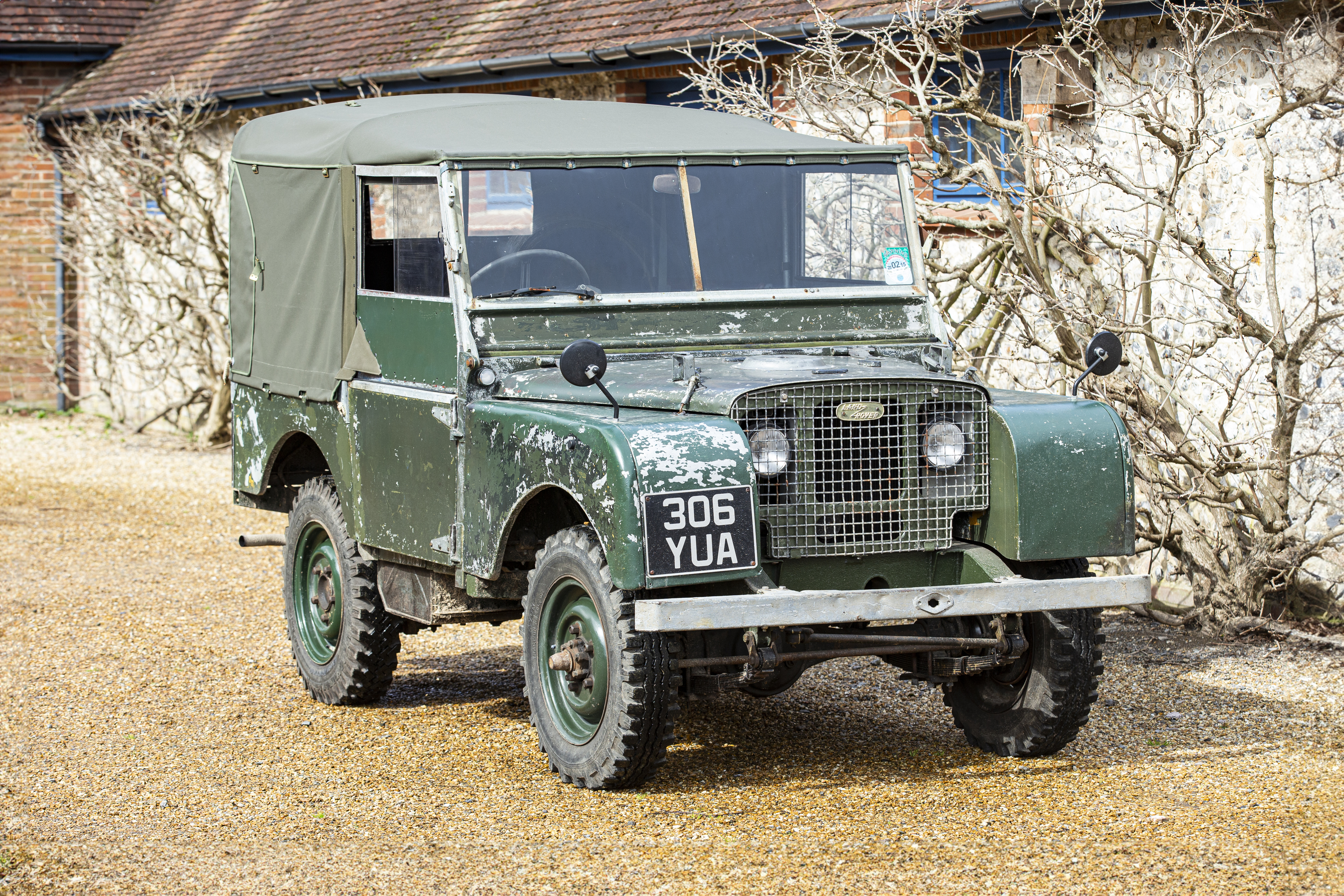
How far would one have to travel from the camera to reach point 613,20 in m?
12.3

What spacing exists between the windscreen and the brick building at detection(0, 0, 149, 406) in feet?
44.0

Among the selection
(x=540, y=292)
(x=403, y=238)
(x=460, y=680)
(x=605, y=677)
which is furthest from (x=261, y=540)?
(x=605, y=677)

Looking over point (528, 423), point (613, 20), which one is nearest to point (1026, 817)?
point (528, 423)

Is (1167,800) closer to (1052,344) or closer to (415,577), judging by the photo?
(415,577)

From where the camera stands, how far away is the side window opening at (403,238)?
585cm

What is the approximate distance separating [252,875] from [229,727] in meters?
1.86

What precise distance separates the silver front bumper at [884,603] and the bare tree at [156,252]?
10951 millimetres

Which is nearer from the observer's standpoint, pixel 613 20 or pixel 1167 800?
pixel 1167 800

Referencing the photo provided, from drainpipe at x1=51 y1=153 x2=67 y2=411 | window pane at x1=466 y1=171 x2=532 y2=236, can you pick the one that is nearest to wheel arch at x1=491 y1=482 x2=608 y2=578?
window pane at x1=466 y1=171 x2=532 y2=236

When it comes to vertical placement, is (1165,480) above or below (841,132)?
below

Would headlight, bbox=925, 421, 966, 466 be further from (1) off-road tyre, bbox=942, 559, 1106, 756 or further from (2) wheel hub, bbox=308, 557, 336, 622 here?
(2) wheel hub, bbox=308, 557, 336, 622

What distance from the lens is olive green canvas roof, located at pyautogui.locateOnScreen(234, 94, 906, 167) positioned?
589 centimetres

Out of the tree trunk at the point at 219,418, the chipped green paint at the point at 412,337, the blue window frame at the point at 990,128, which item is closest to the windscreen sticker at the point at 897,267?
the chipped green paint at the point at 412,337

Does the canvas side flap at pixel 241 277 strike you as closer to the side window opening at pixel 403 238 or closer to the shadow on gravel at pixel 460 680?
the side window opening at pixel 403 238
